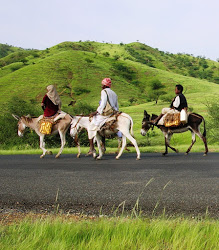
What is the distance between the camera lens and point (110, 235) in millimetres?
3699

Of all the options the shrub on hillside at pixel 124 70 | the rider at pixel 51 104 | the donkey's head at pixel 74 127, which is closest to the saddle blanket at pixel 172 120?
the donkey's head at pixel 74 127

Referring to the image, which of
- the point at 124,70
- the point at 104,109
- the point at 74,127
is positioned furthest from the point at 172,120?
the point at 124,70

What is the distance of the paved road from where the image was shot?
18.8 feet

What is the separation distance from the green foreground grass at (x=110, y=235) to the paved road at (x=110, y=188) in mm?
1421

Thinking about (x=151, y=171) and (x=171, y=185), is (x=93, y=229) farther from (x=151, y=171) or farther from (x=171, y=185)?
(x=151, y=171)

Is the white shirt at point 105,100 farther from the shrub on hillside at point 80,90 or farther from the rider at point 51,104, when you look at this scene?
the shrub on hillside at point 80,90

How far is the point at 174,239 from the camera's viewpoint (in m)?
3.43

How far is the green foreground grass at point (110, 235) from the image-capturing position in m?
3.37

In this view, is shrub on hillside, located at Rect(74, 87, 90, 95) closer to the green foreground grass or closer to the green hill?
the green hill

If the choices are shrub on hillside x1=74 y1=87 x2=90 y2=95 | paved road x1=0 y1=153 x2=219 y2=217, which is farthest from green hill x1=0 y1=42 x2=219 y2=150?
paved road x1=0 y1=153 x2=219 y2=217

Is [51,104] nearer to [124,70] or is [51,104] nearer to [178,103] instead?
[178,103]

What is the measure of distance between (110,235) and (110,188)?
3.36 meters

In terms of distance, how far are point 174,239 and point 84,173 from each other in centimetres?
595

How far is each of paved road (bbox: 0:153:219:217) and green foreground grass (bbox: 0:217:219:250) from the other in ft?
4.66
